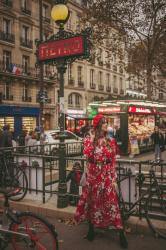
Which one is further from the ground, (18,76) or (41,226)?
(18,76)

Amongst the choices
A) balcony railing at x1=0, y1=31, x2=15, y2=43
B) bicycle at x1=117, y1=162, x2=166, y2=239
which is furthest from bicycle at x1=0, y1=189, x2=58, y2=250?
balcony railing at x1=0, y1=31, x2=15, y2=43

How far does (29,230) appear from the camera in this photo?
3.94 m

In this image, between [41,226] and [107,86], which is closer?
[41,226]

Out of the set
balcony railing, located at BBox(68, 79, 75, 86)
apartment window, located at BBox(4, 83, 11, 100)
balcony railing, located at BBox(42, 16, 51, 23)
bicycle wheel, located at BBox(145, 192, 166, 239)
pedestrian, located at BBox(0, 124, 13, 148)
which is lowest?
bicycle wheel, located at BBox(145, 192, 166, 239)

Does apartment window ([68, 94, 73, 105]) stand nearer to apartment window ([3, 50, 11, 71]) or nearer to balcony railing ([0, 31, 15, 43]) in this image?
apartment window ([3, 50, 11, 71])

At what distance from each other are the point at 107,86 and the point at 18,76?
63.2 ft

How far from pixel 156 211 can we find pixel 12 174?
3480 mm

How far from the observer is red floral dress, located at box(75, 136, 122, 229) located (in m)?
4.98

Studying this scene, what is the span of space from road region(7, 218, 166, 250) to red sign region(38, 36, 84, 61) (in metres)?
3.26

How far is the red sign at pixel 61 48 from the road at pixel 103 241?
3.26m

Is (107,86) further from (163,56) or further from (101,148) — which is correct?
(101,148)

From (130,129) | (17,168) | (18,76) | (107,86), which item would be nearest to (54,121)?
(18,76)

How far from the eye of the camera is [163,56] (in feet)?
79.4

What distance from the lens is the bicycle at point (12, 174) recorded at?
730cm
